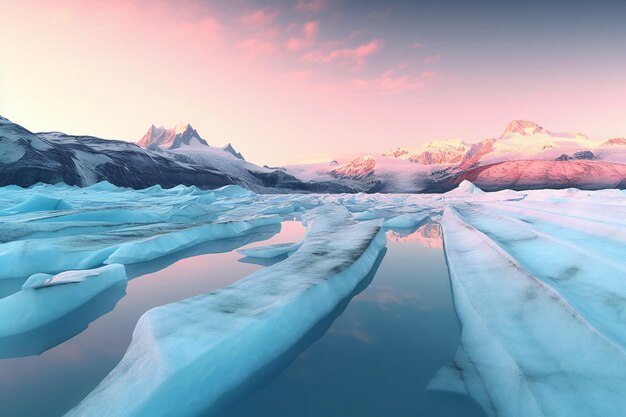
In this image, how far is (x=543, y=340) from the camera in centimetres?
165

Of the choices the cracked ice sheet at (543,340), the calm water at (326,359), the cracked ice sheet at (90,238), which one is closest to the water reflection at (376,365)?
the calm water at (326,359)

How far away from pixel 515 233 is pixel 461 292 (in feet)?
8.25

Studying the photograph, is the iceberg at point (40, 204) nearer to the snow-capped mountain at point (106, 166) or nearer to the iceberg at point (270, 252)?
the iceberg at point (270, 252)

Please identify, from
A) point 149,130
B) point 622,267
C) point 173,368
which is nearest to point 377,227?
point 622,267

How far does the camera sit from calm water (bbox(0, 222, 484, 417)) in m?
1.38

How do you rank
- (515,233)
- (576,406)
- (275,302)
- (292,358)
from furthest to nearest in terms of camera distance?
(515,233)
(275,302)
(292,358)
(576,406)

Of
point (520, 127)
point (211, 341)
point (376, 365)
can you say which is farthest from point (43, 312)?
point (520, 127)

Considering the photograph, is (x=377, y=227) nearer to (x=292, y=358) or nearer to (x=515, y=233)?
(x=515, y=233)

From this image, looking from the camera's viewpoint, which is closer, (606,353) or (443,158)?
(606,353)

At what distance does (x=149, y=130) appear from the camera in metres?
103

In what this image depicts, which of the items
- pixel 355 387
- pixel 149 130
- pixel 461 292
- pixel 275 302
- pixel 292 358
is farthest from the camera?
pixel 149 130

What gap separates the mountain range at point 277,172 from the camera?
2319cm

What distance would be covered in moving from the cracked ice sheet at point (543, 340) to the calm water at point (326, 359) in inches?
5.3

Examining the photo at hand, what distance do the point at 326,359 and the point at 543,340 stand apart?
1.31m
